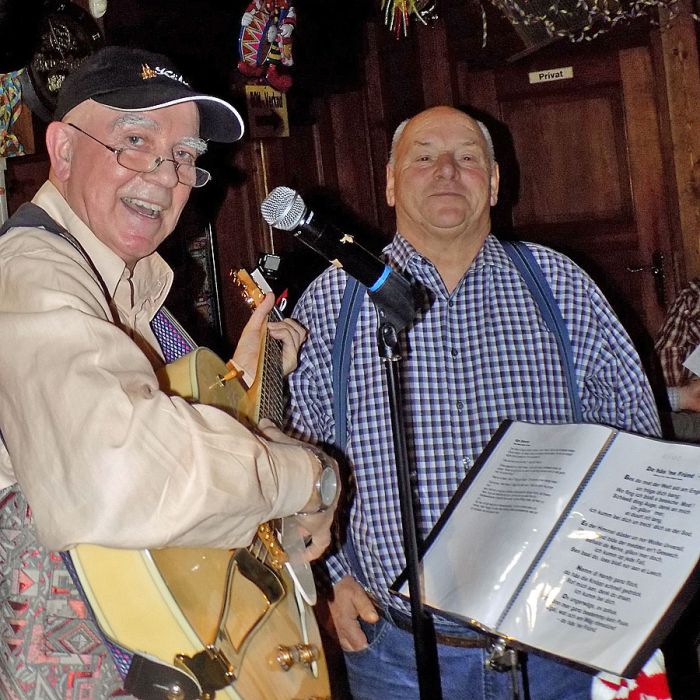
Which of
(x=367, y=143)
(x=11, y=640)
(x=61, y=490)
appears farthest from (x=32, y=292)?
(x=367, y=143)

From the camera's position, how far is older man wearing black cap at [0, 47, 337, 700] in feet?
3.67

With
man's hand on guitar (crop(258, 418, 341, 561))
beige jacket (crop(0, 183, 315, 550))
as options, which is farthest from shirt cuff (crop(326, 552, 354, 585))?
beige jacket (crop(0, 183, 315, 550))

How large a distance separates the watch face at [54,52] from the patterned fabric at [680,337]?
2.59m

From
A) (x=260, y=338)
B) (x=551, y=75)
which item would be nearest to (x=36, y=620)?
(x=260, y=338)

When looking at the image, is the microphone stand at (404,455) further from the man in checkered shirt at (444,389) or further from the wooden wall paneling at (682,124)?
the wooden wall paneling at (682,124)

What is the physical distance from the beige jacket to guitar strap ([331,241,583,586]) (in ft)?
2.59

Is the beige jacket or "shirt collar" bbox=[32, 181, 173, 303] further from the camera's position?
"shirt collar" bbox=[32, 181, 173, 303]

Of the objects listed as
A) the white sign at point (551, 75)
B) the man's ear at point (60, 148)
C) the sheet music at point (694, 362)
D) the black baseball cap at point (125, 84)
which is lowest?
the sheet music at point (694, 362)

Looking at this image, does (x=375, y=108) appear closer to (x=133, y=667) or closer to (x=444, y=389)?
(x=444, y=389)

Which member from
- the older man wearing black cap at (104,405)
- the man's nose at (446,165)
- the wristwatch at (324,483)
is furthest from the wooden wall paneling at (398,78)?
the wristwatch at (324,483)

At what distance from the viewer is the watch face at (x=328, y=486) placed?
57.5 inches

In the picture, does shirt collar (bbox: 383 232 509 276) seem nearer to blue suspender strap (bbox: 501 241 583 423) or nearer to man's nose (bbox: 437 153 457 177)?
blue suspender strap (bbox: 501 241 583 423)

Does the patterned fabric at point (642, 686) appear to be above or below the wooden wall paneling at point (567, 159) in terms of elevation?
below

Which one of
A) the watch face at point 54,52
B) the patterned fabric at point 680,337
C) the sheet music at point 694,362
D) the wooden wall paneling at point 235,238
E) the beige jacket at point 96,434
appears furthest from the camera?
the wooden wall paneling at point 235,238
